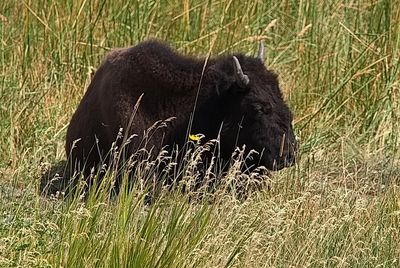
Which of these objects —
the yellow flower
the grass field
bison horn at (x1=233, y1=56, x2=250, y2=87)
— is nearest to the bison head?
bison horn at (x1=233, y1=56, x2=250, y2=87)

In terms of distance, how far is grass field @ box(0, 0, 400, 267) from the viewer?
5992mm

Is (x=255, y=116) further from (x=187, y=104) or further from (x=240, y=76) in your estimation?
(x=187, y=104)

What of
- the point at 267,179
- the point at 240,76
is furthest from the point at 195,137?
the point at 240,76

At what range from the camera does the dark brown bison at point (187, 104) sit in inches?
335

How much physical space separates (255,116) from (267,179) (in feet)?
2.74

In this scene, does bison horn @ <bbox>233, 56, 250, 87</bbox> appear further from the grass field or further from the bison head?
the grass field

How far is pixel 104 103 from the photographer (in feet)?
27.9

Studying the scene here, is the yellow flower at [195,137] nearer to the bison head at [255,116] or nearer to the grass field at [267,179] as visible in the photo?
the bison head at [255,116]

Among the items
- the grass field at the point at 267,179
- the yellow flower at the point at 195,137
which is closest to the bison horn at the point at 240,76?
the yellow flower at the point at 195,137

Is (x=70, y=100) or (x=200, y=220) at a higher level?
(x=200, y=220)

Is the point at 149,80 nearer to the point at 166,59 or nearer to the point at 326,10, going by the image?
the point at 166,59

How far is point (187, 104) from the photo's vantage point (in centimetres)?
870

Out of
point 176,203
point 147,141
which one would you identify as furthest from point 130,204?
point 147,141

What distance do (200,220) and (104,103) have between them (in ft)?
8.49
